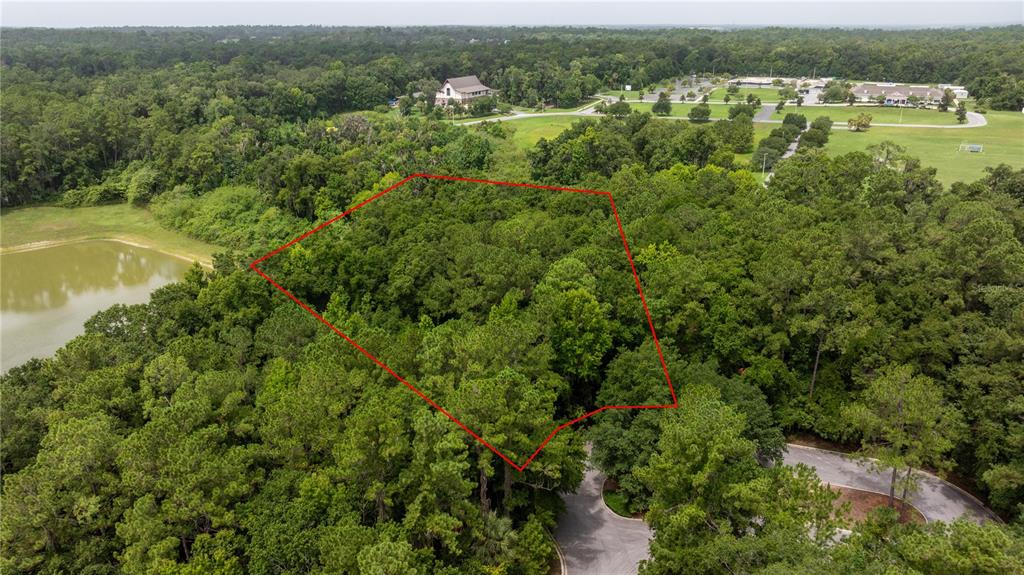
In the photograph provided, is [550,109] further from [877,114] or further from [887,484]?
[887,484]

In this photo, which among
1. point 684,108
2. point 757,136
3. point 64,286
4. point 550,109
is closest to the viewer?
point 64,286

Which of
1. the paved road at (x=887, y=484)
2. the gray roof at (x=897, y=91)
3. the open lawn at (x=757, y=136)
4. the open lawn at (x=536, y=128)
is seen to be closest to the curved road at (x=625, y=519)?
the paved road at (x=887, y=484)

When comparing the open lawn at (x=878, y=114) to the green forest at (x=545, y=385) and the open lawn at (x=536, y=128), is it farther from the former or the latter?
the green forest at (x=545, y=385)

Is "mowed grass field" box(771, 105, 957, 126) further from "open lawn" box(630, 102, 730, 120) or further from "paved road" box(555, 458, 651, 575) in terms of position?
"paved road" box(555, 458, 651, 575)

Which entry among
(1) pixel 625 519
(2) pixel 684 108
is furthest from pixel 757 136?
(1) pixel 625 519

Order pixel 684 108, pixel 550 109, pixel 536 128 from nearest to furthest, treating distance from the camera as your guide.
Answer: pixel 536 128 → pixel 684 108 → pixel 550 109

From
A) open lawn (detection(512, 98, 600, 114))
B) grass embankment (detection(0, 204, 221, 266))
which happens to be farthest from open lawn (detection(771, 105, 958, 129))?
grass embankment (detection(0, 204, 221, 266))
